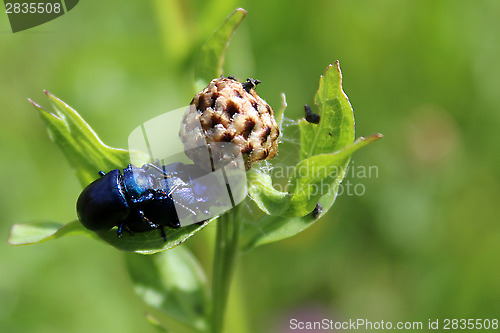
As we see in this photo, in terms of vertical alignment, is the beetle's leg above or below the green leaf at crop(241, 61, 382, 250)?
below

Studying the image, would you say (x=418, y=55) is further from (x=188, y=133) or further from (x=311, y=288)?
(x=188, y=133)

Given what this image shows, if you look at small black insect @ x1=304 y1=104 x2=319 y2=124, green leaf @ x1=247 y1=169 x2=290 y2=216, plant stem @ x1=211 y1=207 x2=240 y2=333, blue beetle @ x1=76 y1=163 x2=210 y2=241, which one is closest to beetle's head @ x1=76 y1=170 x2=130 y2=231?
blue beetle @ x1=76 y1=163 x2=210 y2=241

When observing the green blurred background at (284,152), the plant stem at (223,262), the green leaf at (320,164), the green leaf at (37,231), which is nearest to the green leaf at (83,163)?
the green leaf at (37,231)

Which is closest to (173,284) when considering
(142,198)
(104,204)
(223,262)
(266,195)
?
(223,262)

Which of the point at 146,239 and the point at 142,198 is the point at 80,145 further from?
the point at 146,239

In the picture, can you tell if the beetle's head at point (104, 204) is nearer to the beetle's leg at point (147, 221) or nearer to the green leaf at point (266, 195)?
the beetle's leg at point (147, 221)

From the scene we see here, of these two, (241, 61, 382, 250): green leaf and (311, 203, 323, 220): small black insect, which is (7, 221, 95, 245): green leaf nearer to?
(241, 61, 382, 250): green leaf
